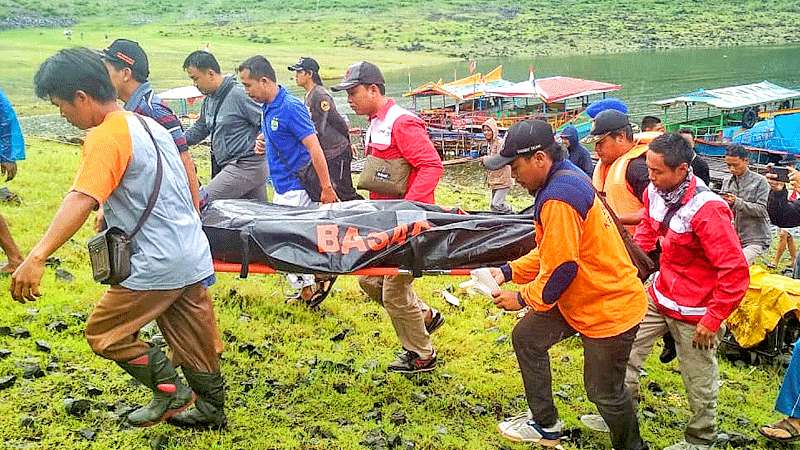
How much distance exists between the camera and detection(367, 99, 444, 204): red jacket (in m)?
6.13

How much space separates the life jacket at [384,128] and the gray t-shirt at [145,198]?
1987 millimetres

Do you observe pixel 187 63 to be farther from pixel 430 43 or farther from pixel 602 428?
pixel 430 43

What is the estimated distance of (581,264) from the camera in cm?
466

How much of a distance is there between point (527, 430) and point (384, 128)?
8.84ft

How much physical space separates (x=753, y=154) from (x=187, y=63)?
24.3 m

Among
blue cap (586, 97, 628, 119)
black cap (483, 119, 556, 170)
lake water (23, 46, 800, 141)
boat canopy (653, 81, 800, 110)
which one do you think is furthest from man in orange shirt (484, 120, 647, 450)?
lake water (23, 46, 800, 141)

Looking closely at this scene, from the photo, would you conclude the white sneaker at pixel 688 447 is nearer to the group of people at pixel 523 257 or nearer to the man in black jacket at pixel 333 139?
the group of people at pixel 523 257

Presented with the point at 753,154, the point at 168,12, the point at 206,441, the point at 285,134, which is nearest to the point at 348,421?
the point at 206,441

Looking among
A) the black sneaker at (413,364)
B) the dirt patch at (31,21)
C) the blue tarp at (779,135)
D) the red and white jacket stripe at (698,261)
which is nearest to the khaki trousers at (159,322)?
the black sneaker at (413,364)

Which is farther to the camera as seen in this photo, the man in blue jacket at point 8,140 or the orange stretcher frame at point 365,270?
the man in blue jacket at point 8,140

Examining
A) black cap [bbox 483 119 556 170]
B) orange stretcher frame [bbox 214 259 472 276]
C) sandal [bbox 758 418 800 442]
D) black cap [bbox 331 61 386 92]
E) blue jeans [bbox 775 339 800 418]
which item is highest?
black cap [bbox 331 61 386 92]

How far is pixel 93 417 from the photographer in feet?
17.4

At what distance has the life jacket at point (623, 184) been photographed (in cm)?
626

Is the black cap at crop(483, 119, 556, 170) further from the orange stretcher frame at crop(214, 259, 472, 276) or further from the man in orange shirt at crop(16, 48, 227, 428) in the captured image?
the man in orange shirt at crop(16, 48, 227, 428)
